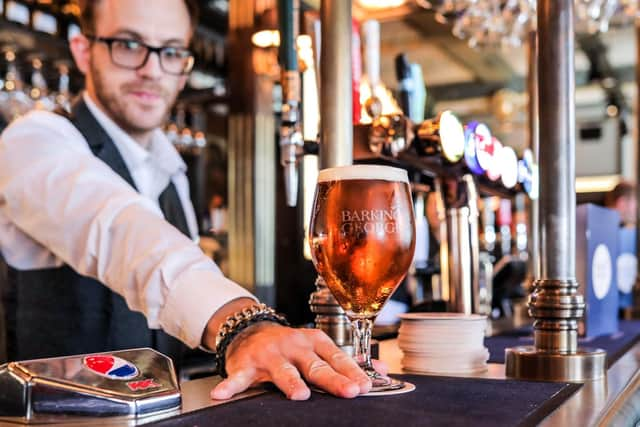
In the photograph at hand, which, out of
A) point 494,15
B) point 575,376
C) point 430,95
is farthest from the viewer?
point 430,95

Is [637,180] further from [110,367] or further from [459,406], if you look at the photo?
[110,367]

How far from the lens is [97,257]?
1.18m

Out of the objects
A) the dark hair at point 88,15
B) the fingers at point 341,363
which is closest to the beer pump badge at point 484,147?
the fingers at point 341,363

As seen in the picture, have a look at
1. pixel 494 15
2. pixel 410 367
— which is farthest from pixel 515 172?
pixel 494 15

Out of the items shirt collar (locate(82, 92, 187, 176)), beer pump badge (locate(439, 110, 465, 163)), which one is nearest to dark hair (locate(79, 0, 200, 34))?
shirt collar (locate(82, 92, 187, 176))

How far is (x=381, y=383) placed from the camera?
0.77 meters

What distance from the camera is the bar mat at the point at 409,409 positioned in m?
0.62

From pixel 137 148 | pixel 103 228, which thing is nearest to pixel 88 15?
pixel 137 148

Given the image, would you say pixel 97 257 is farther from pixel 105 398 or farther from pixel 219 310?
pixel 105 398

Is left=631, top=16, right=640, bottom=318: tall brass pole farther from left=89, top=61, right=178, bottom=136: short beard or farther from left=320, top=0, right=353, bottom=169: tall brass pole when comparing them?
left=320, top=0, right=353, bottom=169: tall brass pole

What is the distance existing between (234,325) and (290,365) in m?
0.11

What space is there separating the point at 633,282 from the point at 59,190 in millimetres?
1617

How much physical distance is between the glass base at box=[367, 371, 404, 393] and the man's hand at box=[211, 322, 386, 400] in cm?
2

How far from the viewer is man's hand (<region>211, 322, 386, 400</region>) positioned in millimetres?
727
